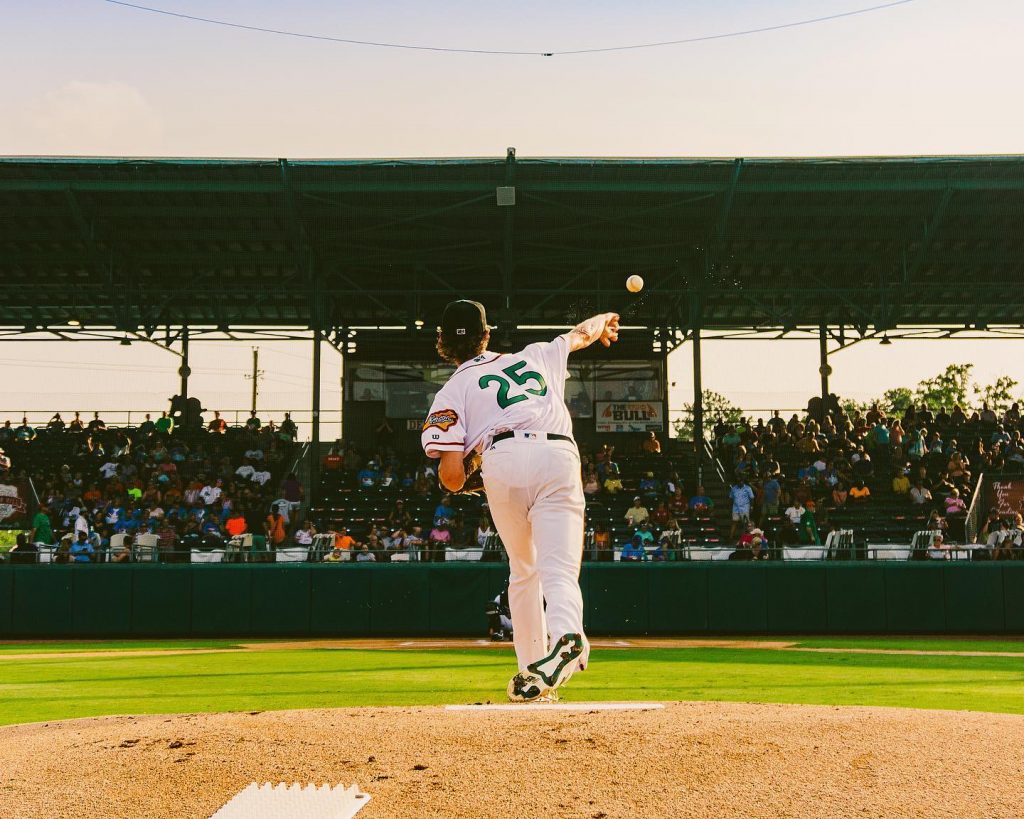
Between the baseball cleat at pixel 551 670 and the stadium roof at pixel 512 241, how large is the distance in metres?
17.5

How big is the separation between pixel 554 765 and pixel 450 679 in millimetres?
6526

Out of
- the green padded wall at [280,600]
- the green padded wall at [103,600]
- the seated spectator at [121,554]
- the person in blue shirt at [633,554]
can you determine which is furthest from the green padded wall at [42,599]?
the person in blue shirt at [633,554]

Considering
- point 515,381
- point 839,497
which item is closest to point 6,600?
point 515,381

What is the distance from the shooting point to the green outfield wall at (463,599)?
1861cm

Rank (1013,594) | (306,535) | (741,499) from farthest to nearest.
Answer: (741,499) → (306,535) → (1013,594)

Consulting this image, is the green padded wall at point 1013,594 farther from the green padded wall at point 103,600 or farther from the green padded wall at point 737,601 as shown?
the green padded wall at point 103,600

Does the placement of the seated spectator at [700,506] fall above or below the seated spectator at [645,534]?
above

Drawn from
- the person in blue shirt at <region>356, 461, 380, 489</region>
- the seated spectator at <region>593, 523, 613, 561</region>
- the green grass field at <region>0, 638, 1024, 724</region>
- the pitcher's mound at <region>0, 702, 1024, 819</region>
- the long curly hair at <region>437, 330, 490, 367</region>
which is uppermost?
the long curly hair at <region>437, 330, 490, 367</region>

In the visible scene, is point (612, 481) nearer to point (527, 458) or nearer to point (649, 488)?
point (649, 488)

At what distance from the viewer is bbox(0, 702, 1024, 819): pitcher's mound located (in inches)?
183

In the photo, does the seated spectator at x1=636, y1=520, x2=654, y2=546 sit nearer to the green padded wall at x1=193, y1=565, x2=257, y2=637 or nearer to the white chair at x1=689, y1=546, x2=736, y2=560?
the white chair at x1=689, y1=546, x2=736, y2=560

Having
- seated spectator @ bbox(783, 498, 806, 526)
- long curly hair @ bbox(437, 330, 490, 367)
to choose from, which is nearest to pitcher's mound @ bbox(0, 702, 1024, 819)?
long curly hair @ bbox(437, 330, 490, 367)

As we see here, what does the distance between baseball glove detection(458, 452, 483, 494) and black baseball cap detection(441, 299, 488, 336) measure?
2.35 feet

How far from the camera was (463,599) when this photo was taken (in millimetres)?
18797
